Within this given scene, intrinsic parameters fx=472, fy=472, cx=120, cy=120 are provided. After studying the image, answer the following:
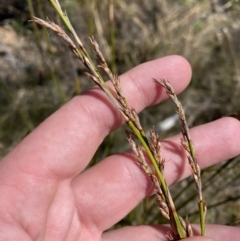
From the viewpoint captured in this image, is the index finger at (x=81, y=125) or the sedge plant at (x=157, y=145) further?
the index finger at (x=81, y=125)

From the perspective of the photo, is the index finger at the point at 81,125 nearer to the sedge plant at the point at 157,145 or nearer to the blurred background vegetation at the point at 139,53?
the sedge plant at the point at 157,145

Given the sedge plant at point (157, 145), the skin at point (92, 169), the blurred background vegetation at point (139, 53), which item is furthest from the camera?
the blurred background vegetation at point (139, 53)

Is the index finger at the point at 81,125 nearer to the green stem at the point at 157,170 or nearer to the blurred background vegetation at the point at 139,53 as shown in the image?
the green stem at the point at 157,170

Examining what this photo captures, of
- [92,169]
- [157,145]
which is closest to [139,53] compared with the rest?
[92,169]

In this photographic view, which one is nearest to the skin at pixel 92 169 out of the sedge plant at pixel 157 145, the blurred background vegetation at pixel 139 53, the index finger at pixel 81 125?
the index finger at pixel 81 125

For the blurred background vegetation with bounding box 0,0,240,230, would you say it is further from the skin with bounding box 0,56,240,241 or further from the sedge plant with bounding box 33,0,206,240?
the sedge plant with bounding box 33,0,206,240

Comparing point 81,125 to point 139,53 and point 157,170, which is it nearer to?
point 157,170

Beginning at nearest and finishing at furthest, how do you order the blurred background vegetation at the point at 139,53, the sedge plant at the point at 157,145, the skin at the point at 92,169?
1. the sedge plant at the point at 157,145
2. the skin at the point at 92,169
3. the blurred background vegetation at the point at 139,53
